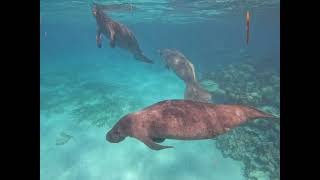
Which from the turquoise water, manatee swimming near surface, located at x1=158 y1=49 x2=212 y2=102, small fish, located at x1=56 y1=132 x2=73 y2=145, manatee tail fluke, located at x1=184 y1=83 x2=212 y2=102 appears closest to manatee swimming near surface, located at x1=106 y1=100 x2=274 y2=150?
the turquoise water

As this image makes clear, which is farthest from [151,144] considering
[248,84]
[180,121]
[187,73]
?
[248,84]

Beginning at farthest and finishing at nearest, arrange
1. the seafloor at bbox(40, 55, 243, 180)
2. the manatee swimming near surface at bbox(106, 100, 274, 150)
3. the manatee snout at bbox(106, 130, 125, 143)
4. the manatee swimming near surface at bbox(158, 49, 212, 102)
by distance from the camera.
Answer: the manatee swimming near surface at bbox(158, 49, 212, 102) → the seafloor at bbox(40, 55, 243, 180) → the manatee snout at bbox(106, 130, 125, 143) → the manatee swimming near surface at bbox(106, 100, 274, 150)

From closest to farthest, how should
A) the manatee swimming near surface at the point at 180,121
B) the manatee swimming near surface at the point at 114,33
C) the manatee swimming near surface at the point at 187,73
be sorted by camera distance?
the manatee swimming near surface at the point at 180,121, the manatee swimming near surface at the point at 114,33, the manatee swimming near surface at the point at 187,73

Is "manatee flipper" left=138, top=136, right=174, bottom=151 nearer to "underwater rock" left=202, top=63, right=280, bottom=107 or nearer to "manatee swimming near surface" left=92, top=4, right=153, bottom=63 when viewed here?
"manatee swimming near surface" left=92, top=4, right=153, bottom=63

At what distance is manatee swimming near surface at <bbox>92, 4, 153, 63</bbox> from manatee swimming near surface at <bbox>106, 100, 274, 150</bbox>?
624cm

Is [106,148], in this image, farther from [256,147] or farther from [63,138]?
[256,147]

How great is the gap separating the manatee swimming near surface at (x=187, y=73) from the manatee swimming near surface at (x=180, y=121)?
6890 mm

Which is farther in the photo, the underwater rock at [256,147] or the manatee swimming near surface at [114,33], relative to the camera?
the manatee swimming near surface at [114,33]

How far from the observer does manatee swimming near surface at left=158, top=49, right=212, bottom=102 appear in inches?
566

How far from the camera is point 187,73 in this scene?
15688 mm

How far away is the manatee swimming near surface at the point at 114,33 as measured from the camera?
13.2m

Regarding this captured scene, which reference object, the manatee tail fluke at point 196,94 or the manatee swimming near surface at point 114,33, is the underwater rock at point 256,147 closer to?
the manatee tail fluke at point 196,94

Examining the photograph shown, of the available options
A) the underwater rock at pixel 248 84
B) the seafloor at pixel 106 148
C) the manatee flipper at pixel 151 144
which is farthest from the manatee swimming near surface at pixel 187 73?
the manatee flipper at pixel 151 144
